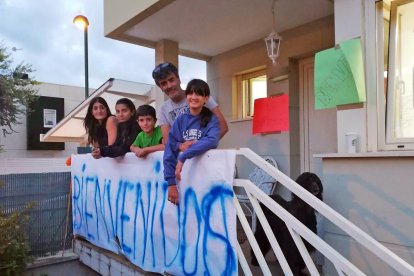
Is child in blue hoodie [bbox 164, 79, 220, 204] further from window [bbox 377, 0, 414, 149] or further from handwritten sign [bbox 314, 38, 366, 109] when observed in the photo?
window [bbox 377, 0, 414, 149]

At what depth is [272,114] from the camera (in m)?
4.12

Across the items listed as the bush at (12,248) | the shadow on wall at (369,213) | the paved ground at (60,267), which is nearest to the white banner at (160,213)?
the paved ground at (60,267)

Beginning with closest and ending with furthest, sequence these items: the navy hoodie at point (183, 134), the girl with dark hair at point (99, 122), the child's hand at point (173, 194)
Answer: the navy hoodie at point (183, 134), the child's hand at point (173, 194), the girl with dark hair at point (99, 122)

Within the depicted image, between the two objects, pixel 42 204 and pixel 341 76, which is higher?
pixel 341 76

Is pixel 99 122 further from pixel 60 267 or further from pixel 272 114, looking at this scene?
pixel 272 114

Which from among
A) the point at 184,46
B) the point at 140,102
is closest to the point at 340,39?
the point at 184,46

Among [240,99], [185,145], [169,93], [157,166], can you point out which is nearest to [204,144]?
[185,145]

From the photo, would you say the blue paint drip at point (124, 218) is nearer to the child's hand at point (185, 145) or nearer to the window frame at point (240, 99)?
the child's hand at point (185, 145)

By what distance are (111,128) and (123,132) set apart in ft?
0.57

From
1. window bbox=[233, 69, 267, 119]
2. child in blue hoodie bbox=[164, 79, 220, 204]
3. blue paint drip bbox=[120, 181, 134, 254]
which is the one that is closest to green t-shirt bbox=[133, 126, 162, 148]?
blue paint drip bbox=[120, 181, 134, 254]

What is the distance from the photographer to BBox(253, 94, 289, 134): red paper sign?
11.7 feet

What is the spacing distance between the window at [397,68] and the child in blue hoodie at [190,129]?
1.34 metres

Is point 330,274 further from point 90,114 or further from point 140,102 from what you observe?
point 140,102

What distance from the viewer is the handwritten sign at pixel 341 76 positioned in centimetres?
269
